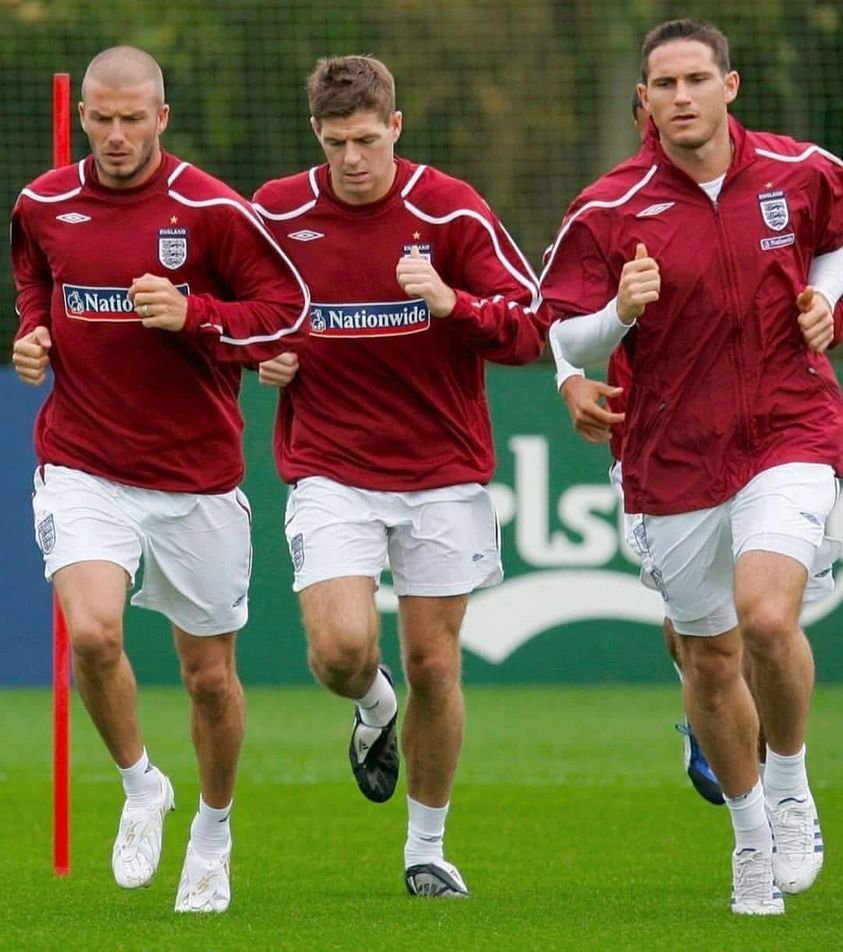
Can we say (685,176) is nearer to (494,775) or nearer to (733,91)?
(733,91)

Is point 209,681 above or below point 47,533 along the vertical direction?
below

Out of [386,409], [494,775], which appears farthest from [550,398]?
[386,409]

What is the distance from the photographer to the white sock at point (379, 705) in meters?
7.80

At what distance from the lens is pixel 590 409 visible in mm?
6660

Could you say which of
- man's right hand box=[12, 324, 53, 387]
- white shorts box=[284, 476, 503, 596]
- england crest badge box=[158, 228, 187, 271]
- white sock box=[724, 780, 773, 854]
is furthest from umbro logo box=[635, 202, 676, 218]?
man's right hand box=[12, 324, 53, 387]

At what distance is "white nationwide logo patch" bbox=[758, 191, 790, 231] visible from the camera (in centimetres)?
669

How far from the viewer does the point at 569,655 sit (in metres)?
13.1

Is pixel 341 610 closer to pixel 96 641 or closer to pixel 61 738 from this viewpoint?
pixel 96 641

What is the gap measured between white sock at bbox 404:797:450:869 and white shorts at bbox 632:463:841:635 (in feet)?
3.61

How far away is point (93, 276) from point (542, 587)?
6.51 m

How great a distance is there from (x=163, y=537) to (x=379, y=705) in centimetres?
120

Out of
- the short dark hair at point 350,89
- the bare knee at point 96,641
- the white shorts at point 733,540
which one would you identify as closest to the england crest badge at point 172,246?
the short dark hair at point 350,89

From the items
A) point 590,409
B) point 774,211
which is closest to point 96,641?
point 590,409

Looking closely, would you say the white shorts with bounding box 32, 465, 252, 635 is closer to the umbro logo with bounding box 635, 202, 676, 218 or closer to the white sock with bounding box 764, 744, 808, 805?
the umbro logo with bounding box 635, 202, 676, 218
